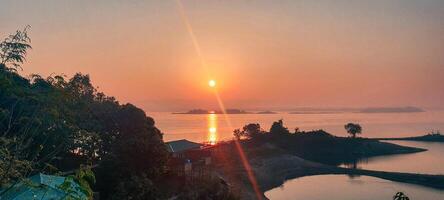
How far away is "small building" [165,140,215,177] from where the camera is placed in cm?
3550

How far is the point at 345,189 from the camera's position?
59.6 m

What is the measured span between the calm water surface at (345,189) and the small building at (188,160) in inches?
575

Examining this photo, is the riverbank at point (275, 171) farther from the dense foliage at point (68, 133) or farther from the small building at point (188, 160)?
the dense foliage at point (68, 133)

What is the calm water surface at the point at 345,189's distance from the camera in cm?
5478

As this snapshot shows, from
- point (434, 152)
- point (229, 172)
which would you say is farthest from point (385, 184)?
point (434, 152)

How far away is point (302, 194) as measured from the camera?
56375mm

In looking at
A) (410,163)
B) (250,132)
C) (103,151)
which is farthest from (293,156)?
(103,151)

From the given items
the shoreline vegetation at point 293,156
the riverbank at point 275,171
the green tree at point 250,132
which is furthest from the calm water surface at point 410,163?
the green tree at point 250,132

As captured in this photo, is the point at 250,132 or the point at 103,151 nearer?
the point at 103,151

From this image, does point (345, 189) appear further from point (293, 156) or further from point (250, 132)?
point (250, 132)

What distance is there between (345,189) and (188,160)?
104ft

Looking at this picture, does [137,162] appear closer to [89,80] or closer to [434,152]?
[89,80]

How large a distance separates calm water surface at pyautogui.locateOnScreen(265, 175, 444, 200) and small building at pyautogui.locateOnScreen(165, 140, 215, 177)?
1460 centimetres

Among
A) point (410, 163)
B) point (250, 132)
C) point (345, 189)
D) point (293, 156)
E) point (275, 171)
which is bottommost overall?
point (345, 189)
